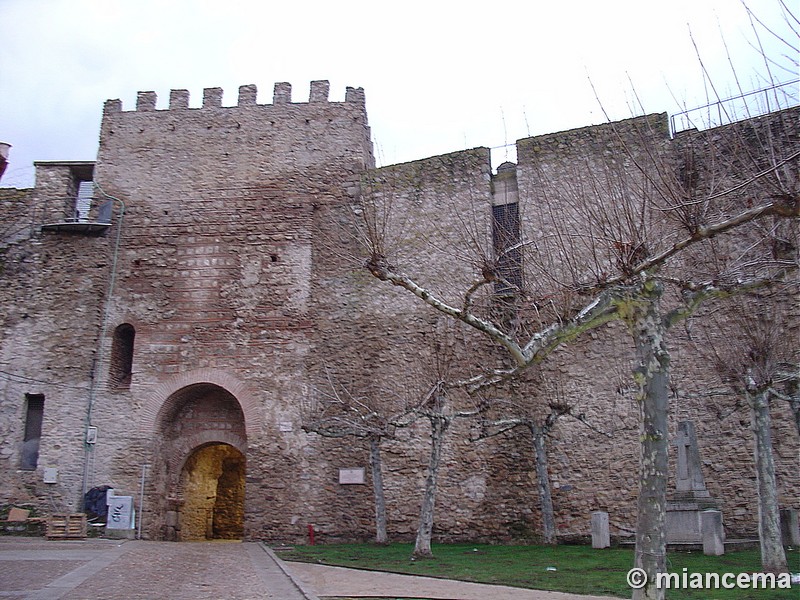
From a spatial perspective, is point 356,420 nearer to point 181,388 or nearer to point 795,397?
point 181,388

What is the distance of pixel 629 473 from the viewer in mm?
13758

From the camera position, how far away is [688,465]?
11766mm

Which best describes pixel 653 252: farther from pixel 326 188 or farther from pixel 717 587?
pixel 326 188

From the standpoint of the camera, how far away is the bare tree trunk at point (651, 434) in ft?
20.2

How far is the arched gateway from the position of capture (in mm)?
16984

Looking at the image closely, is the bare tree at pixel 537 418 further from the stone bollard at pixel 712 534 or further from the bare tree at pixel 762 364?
the stone bollard at pixel 712 534

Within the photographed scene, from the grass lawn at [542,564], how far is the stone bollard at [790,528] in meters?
0.55

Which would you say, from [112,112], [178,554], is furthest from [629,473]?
[112,112]

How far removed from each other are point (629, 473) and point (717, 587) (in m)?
6.06

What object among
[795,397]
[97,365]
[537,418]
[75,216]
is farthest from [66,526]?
[795,397]

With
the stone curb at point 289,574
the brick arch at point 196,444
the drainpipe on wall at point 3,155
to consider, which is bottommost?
the stone curb at point 289,574

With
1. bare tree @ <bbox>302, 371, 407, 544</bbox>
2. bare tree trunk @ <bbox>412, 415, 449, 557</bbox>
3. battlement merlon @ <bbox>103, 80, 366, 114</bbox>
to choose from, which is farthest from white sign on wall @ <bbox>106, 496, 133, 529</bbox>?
battlement merlon @ <bbox>103, 80, 366, 114</bbox>

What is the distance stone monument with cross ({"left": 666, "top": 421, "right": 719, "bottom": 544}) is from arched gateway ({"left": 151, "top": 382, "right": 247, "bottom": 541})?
32.6ft

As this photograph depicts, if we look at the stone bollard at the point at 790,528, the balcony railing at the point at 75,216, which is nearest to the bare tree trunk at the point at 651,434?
the stone bollard at the point at 790,528
